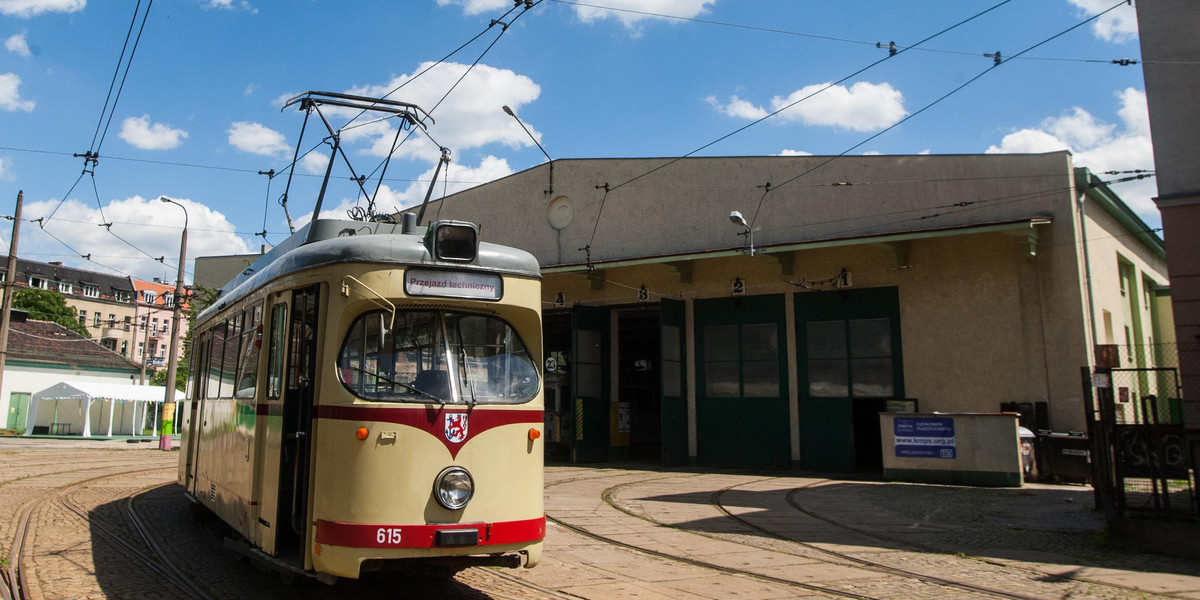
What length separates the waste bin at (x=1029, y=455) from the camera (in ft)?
53.5

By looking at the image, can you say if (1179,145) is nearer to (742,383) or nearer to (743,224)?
(743,224)

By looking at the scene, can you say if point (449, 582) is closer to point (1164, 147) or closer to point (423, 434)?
point (423, 434)

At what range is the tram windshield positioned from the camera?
580cm

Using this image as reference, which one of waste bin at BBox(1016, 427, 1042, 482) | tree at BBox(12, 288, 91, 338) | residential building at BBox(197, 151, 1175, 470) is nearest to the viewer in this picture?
waste bin at BBox(1016, 427, 1042, 482)

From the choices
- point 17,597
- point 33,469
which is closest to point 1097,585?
point 17,597

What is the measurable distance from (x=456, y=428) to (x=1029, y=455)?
46.9 ft

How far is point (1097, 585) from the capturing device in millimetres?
7695

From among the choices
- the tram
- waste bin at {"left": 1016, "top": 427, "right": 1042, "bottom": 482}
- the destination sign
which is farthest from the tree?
the destination sign

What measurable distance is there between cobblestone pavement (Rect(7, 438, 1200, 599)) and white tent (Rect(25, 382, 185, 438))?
2379 centimetres

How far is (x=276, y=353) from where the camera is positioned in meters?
6.63

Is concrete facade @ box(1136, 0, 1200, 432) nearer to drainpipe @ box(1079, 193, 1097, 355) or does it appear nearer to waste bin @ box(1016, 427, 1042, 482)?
waste bin @ box(1016, 427, 1042, 482)

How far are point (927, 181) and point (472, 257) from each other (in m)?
15.7

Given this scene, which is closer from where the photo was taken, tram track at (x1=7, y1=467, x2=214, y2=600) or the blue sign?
tram track at (x1=7, y1=467, x2=214, y2=600)

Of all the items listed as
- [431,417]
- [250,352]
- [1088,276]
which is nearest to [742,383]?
[1088,276]
